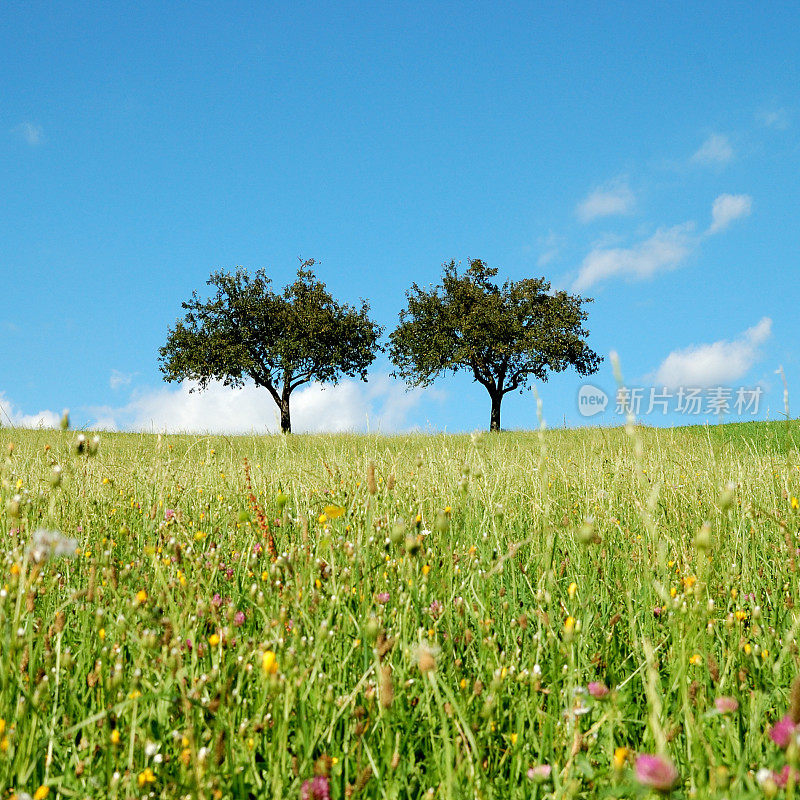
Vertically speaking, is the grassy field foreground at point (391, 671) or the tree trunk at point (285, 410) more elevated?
the tree trunk at point (285, 410)

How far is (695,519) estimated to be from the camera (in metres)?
4.87

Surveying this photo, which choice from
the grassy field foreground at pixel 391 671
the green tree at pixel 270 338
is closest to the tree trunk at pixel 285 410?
the green tree at pixel 270 338

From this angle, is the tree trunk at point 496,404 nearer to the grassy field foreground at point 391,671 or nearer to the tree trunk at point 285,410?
the tree trunk at point 285,410

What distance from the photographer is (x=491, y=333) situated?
37719mm

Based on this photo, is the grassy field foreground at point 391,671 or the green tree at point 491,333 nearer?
the grassy field foreground at point 391,671

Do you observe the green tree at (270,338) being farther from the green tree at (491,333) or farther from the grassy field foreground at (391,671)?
the grassy field foreground at (391,671)

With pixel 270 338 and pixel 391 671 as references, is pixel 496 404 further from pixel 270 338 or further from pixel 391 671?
pixel 391 671

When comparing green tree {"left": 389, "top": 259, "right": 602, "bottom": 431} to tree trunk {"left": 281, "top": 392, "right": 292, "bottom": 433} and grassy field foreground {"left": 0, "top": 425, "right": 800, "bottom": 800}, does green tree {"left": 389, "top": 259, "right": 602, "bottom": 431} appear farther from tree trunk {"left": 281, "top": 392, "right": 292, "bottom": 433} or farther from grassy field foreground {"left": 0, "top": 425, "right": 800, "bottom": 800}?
grassy field foreground {"left": 0, "top": 425, "right": 800, "bottom": 800}

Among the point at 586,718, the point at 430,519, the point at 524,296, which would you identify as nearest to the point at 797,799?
the point at 586,718

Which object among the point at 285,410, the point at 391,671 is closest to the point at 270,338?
the point at 285,410

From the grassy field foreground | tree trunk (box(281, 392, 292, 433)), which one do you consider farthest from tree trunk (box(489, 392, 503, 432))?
the grassy field foreground

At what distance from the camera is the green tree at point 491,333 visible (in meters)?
37.7

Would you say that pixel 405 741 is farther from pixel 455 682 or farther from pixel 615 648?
pixel 615 648

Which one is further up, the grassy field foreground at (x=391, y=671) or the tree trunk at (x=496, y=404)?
the tree trunk at (x=496, y=404)
